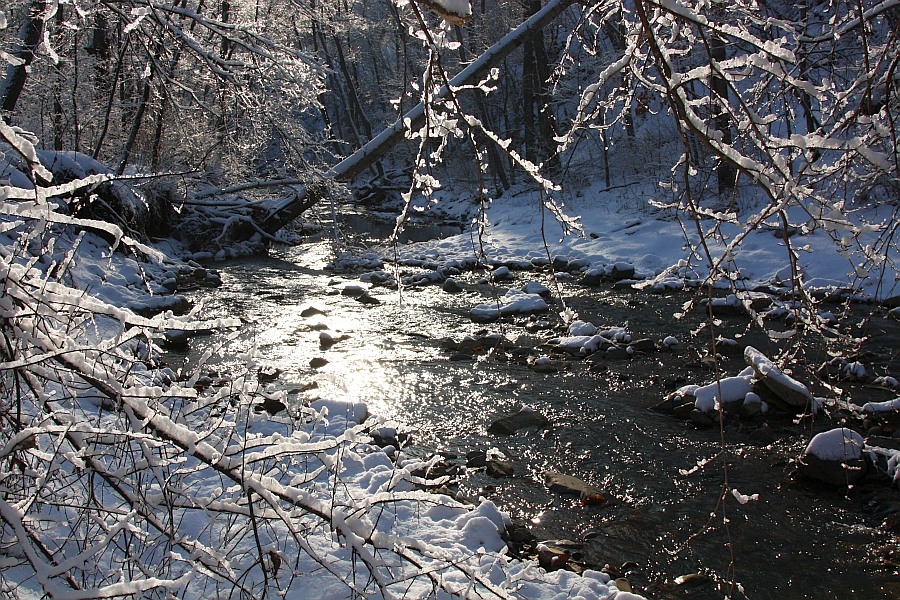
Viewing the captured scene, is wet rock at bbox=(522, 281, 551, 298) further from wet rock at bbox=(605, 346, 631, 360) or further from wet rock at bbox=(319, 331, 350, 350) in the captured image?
wet rock at bbox=(319, 331, 350, 350)

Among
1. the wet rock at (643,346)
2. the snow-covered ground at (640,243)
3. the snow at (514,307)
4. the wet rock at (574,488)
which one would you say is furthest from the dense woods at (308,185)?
the snow-covered ground at (640,243)

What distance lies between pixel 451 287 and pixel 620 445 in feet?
22.6

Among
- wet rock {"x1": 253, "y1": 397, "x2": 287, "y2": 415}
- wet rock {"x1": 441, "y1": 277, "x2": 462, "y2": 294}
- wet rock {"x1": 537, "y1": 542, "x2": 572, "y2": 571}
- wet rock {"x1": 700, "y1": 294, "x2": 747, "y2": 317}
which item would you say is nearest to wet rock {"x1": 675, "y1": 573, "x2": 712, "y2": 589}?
wet rock {"x1": 537, "y1": 542, "x2": 572, "y2": 571}

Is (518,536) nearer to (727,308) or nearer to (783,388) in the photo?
(783,388)

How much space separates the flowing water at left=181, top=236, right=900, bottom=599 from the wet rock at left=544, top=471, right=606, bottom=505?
73 millimetres

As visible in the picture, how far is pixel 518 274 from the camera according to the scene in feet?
45.7

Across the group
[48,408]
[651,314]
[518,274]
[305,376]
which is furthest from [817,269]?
[48,408]

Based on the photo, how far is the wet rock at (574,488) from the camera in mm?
5094

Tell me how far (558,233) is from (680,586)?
1290 centimetres

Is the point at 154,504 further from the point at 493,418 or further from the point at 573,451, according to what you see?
the point at 493,418

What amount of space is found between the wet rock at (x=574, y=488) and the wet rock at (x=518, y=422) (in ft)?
2.95

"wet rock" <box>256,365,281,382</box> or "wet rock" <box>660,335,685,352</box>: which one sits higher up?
"wet rock" <box>660,335,685,352</box>

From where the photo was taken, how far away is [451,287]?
12.5m

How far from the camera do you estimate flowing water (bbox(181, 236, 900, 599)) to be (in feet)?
14.0
